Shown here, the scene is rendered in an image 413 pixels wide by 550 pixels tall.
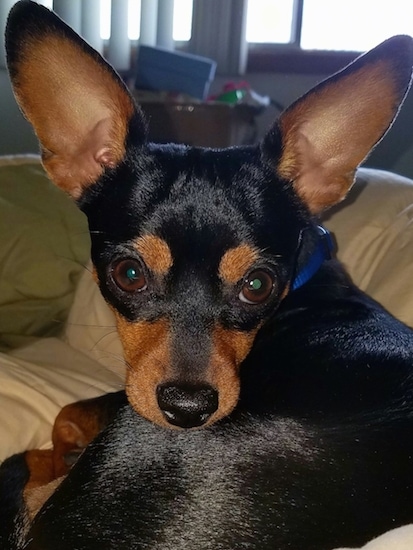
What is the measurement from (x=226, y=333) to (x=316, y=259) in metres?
0.43

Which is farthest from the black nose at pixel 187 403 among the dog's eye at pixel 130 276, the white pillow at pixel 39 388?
the white pillow at pixel 39 388

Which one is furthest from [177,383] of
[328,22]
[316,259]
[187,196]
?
[328,22]

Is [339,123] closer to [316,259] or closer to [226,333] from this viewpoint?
[316,259]

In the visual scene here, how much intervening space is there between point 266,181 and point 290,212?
104 mm

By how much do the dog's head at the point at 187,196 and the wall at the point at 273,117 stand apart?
2.89m

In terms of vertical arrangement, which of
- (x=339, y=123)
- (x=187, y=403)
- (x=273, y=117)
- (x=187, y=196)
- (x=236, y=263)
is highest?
(x=339, y=123)

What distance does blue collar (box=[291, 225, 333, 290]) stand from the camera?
184 cm

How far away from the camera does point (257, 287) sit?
1.64m

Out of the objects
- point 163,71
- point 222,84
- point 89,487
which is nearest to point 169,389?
point 89,487

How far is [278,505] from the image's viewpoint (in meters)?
1.29

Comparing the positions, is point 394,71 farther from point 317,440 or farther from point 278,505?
point 278,505

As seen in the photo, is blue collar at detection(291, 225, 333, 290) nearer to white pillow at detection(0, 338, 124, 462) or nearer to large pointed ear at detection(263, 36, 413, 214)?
large pointed ear at detection(263, 36, 413, 214)

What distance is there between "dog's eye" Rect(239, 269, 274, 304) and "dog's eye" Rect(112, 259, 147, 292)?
234 mm

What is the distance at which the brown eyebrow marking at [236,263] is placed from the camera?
5.12 feet
